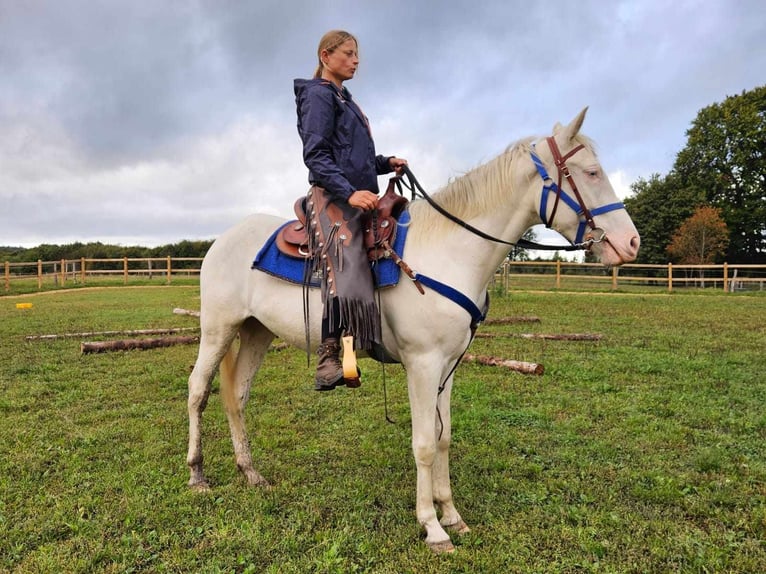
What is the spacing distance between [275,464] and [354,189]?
8.83 ft

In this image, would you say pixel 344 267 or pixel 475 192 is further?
pixel 475 192

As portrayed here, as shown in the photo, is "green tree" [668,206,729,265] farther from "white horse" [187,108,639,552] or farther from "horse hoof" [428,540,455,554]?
"horse hoof" [428,540,455,554]

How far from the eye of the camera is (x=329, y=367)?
320 cm

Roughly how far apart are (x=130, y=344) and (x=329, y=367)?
7902 millimetres

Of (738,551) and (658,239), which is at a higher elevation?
(658,239)

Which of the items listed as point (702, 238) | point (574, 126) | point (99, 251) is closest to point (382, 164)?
point (574, 126)

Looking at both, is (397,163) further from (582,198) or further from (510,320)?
(510,320)

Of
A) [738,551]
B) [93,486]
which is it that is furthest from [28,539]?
[738,551]

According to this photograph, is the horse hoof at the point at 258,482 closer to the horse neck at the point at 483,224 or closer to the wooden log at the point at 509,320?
the horse neck at the point at 483,224

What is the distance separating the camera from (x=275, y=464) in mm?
4379

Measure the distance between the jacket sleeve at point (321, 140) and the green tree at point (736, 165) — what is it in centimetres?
4377

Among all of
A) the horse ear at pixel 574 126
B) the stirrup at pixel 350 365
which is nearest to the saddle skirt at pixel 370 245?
the stirrup at pixel 350 365

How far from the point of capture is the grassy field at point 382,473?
3.01 m

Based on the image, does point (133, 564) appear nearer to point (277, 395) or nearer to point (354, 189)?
point (354, 189)
